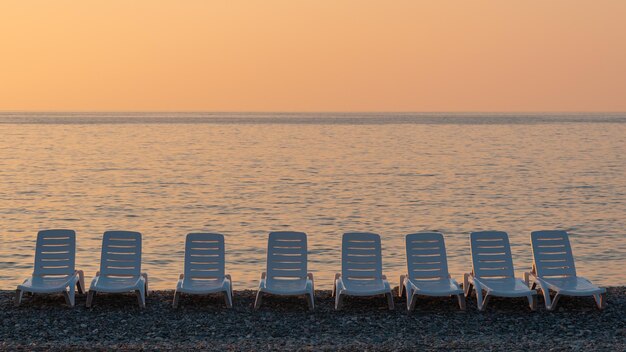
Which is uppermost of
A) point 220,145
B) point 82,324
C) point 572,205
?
point 82,324

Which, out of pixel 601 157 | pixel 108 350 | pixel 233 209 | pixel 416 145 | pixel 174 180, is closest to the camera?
pixel 108 350

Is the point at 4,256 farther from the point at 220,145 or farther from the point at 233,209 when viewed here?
the point at 220,145

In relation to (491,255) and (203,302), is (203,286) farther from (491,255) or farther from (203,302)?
(491,255)

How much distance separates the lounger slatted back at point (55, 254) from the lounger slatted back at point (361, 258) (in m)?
4.13

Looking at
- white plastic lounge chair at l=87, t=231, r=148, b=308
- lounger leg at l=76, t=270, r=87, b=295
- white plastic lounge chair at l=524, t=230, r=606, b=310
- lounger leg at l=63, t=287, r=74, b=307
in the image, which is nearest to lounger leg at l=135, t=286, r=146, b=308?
white plastic lounge chair at l=87, t=231, r=148, b=308

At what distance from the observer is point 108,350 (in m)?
10.0

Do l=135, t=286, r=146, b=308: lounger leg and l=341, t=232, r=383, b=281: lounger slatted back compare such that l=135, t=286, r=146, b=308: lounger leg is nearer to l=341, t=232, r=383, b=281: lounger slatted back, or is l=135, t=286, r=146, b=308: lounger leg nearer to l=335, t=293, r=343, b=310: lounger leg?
l=335, t=293, r=343, b=310: lounger leg

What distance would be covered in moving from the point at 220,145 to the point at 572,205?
45167 millimetres

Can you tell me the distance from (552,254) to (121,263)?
262 inches

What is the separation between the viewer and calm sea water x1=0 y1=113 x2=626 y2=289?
20109 mm

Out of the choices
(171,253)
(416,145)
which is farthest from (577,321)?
(416,145)

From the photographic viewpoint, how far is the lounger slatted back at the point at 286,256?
12.8 meters

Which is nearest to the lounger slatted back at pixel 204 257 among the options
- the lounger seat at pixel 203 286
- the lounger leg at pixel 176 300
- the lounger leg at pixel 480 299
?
the lounger seat at pixel 203 286

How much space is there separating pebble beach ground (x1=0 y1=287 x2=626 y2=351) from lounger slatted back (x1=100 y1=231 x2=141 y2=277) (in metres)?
0.42
